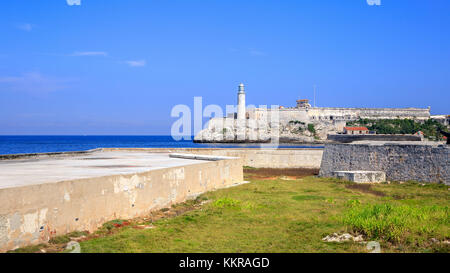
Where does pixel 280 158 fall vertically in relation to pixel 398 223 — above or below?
below

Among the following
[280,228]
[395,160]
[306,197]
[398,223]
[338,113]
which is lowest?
[306,197]

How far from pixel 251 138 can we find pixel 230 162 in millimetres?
74121

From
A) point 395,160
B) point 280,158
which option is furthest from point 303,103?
point 395,160

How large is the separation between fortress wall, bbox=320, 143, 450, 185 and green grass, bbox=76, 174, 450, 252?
545cm

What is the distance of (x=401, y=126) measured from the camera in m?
97.2

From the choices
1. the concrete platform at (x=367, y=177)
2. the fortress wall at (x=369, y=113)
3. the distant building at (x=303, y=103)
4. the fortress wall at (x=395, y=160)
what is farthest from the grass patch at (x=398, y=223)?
the distant building at (x=303, y=103)

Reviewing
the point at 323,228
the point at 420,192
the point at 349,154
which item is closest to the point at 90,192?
the point at 323,228

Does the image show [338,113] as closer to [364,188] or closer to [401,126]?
[401,126]

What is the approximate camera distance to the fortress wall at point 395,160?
1891 cm

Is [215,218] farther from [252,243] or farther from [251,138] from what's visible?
[251,138]

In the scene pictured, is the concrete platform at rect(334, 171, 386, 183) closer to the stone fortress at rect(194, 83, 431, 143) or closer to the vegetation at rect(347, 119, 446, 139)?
the stone fortress at rect(194, 83, 431, 143)

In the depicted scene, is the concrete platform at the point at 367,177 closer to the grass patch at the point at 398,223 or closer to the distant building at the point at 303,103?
the grass patch at the point at 398,223

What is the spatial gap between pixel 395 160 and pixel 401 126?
3263 inches

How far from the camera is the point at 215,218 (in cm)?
1099
